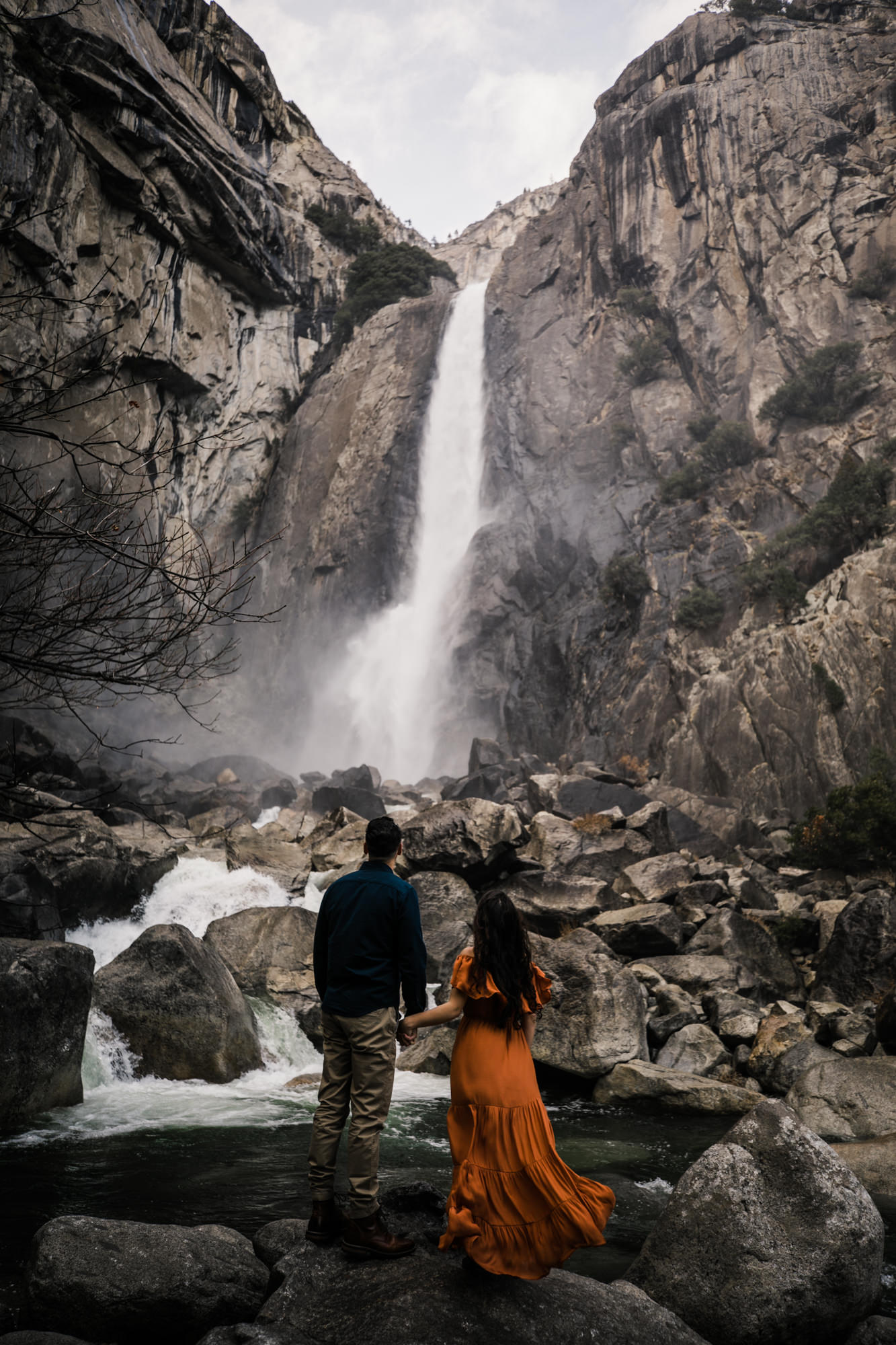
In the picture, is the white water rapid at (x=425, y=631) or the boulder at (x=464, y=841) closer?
the boulder at (x=464, y=841)

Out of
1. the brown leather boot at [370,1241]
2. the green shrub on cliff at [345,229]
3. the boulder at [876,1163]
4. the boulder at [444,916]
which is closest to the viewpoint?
the brown leather boot at [370,1241]

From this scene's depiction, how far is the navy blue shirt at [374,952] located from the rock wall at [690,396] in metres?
18.6

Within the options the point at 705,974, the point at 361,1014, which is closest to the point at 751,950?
the point at 705,974

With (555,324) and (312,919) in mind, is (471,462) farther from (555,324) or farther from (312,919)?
(312,919)

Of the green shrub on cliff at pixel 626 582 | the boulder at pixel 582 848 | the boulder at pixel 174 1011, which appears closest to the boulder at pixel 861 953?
the boulder at pixel 582 848

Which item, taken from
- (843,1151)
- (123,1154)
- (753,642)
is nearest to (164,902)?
(123,1154)

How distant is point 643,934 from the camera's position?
12.5 metres

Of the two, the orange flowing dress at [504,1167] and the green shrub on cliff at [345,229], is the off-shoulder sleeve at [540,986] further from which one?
the green shrub on cliff at [345,229]

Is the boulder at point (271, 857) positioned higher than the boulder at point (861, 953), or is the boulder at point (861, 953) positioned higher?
the boulder at point (271, 857)

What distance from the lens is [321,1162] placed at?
3.76 m

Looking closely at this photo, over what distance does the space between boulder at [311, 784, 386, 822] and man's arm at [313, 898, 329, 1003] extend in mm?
17282

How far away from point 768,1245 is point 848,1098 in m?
4.20

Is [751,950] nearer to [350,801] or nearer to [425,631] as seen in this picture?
[350,801]

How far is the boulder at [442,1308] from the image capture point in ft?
10.3
